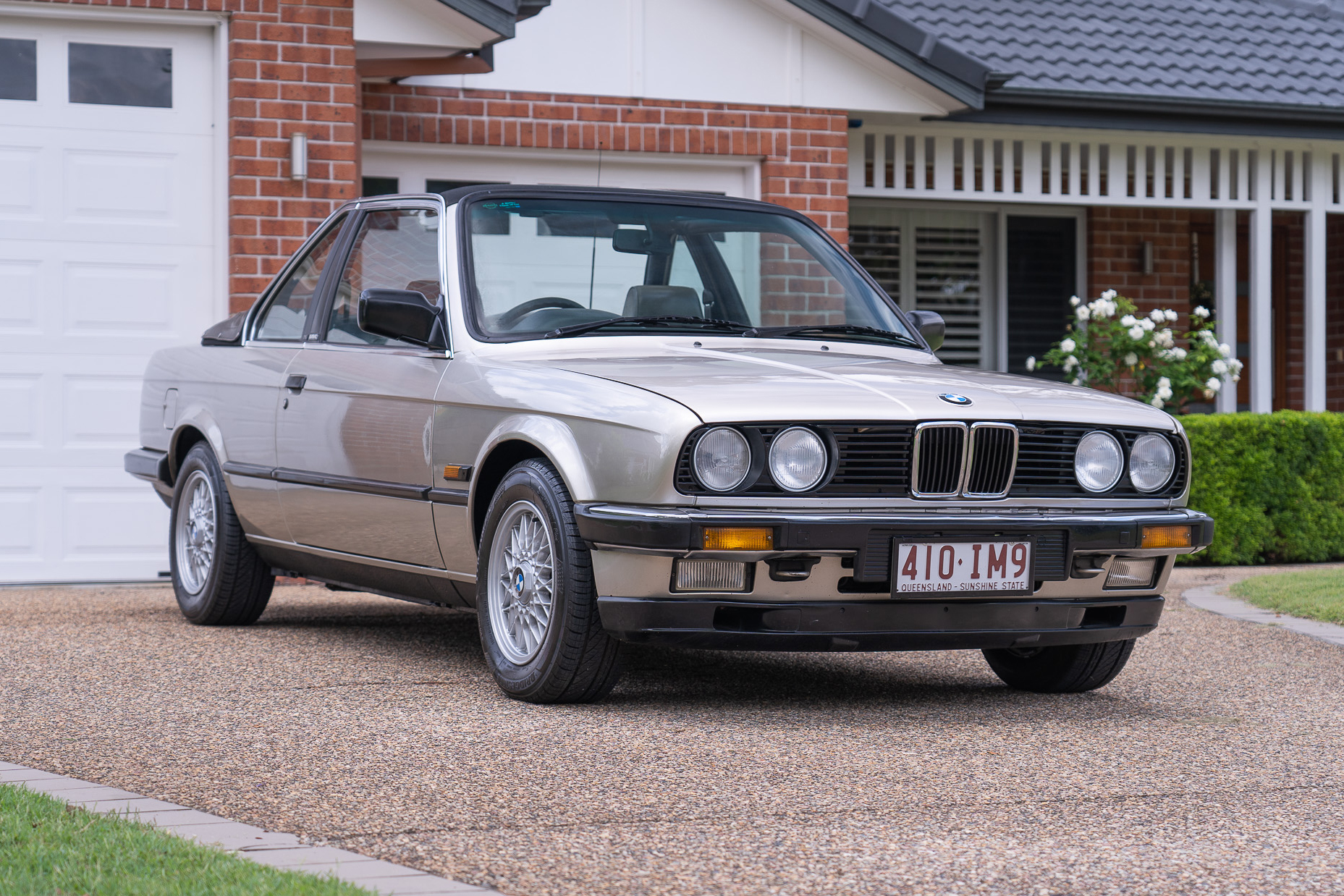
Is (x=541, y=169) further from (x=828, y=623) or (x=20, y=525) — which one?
(x=828, y=623)

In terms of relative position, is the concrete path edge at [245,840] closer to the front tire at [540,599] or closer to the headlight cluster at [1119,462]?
the front tire at [540,599]

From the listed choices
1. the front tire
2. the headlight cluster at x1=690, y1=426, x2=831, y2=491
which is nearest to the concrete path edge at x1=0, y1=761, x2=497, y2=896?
the front tire

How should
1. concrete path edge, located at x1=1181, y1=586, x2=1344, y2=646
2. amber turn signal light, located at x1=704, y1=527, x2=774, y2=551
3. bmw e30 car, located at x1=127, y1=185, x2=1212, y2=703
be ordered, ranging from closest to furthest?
amber turn signal light, located at x1=704, y1=527, x2=774, y2=551 < bmw e30 car, located at x1=127, y1=185, x2=1212, y2=703 < concrete path edge, located at x1=1181, y1=586, x2=1344, y2=646

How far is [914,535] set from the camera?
198 inches

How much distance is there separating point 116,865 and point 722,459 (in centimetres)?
204

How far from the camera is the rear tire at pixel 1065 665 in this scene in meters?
5.81

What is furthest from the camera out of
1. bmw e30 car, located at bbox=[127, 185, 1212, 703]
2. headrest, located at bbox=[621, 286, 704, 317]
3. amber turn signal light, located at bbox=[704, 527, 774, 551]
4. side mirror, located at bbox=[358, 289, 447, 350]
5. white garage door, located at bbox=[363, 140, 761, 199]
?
white garage door, located at bbox=[363, 140, 761, 199]

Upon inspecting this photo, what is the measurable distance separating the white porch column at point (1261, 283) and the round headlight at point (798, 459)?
29.4 ft

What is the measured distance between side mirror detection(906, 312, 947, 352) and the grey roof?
5529mm

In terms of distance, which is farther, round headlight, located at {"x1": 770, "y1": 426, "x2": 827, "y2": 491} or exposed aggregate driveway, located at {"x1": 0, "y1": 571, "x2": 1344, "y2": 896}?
round headlight, located at {"x1": 770, "y1": 426, "x2": 827, "y2": 491}

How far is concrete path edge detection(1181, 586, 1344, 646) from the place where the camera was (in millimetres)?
7797

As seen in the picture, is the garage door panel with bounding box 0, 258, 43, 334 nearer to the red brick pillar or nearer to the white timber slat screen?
the red brick pillar

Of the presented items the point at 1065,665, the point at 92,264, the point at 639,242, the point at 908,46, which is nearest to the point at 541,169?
the point at 908,46

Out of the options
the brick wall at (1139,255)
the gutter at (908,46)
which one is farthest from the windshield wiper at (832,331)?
the brick wall at (1139,255)
